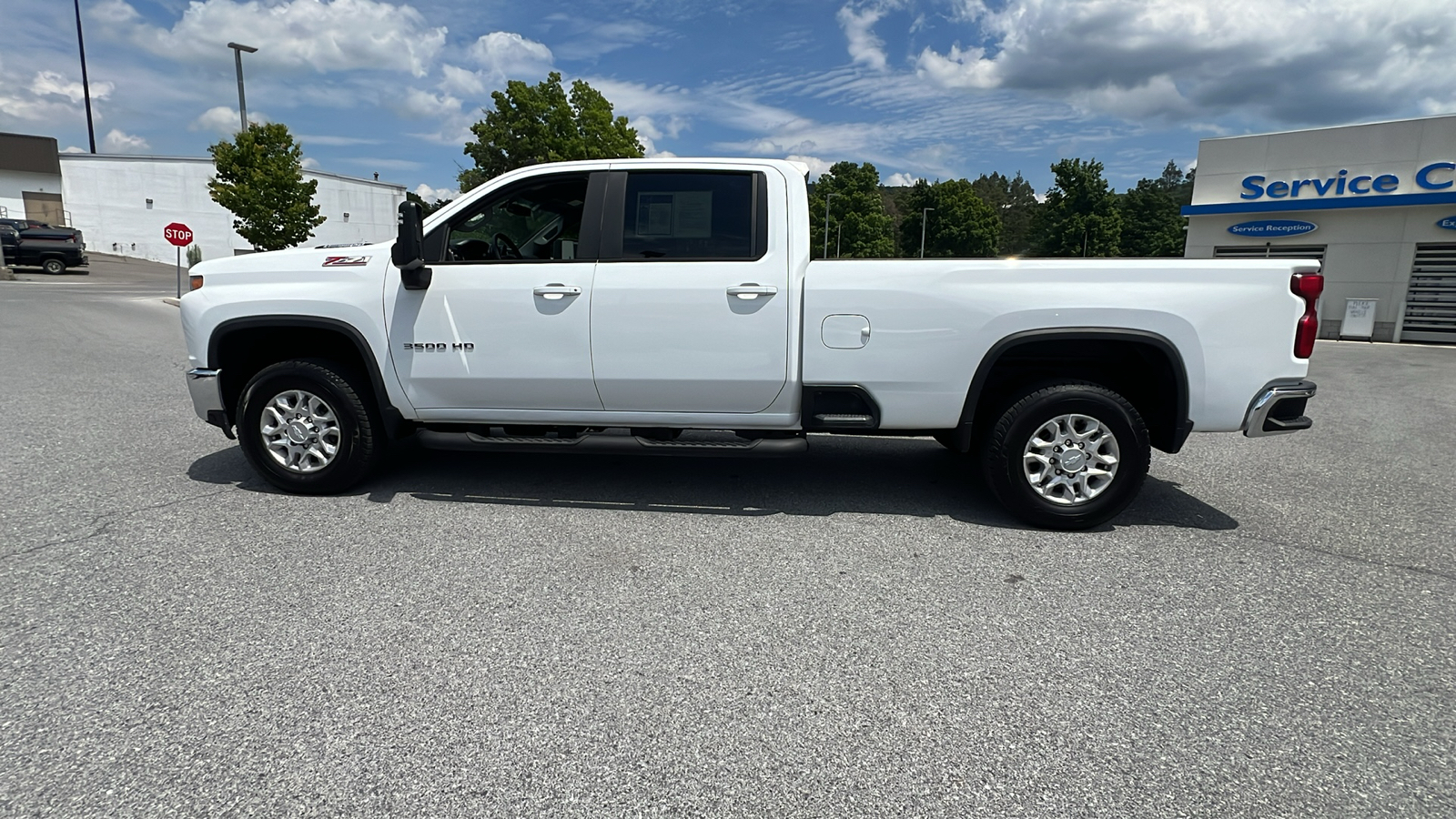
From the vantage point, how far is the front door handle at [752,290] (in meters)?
4.39

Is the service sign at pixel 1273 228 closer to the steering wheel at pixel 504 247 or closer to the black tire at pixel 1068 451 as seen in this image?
the black tire at pixel 1068 451

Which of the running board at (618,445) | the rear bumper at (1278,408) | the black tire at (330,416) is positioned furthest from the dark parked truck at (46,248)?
the rear bumper at (1278,408)

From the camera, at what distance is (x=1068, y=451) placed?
4.40 m

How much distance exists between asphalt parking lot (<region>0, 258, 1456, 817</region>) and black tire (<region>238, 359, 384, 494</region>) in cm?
19

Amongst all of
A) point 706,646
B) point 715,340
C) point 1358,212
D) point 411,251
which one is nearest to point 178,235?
point 411,251

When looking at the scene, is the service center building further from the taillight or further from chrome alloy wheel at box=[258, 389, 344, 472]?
chrome alloy wheel at box=[258, 389, 344, 472]

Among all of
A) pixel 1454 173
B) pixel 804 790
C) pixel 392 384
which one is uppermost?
pixel 1454 173

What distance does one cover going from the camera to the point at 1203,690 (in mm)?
2836

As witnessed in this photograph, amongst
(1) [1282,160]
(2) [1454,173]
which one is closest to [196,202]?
(1) [1282,160]

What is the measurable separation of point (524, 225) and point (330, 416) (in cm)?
165

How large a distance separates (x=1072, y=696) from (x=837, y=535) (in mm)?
1738

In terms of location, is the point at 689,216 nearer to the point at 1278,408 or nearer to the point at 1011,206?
the point at 1278,408

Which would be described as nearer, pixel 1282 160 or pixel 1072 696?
pixel 1072 696

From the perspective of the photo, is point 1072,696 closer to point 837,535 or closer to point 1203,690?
point 1203,690
